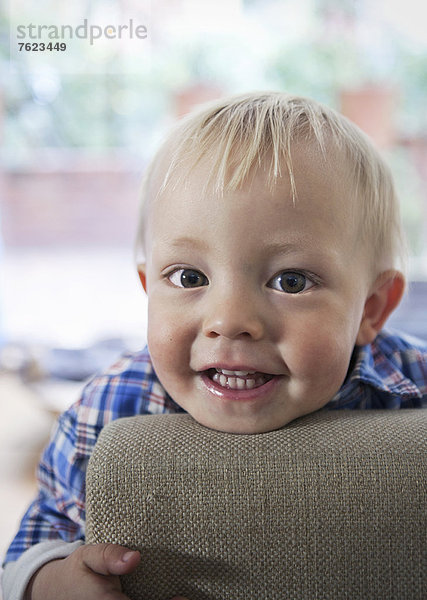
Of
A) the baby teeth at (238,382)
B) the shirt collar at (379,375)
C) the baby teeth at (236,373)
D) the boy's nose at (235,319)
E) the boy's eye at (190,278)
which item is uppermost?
the boy's eye at (190,278)

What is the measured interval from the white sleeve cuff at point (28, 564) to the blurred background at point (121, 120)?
1.38 metres

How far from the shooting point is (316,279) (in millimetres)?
750

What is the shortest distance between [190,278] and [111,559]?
12.5 inches

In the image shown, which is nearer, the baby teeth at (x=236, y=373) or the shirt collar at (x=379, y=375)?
the baby teeth at (x=236, y=373)

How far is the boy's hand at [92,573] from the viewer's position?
0.61m

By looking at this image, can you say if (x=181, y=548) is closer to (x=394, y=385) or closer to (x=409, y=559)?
(x=409, y=559)

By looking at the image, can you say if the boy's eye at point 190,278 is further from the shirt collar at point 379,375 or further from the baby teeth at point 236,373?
the shirt collar at point 379,375

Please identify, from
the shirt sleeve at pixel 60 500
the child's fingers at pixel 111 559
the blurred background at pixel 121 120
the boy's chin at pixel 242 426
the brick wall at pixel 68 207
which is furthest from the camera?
the brick wall at pixel 68 207

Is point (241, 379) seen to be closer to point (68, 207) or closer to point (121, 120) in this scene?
point (121, 120)

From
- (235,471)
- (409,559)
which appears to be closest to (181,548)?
(235,471)

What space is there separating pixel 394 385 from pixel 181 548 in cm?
44

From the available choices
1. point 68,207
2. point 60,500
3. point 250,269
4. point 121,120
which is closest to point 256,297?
point 250,269

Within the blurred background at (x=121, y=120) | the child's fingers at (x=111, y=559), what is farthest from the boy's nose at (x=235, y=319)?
the blurred background at (x=121, y=120)

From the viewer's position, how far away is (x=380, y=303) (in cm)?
91
